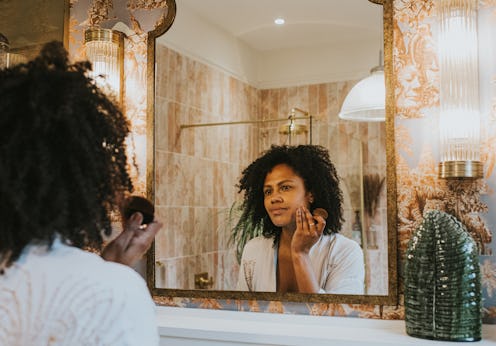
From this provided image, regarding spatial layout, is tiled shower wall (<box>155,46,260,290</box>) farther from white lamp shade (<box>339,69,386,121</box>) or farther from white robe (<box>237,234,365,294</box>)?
white lamp shade (<box>339,69,386,121</box>)

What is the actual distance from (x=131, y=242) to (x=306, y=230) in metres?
0.53

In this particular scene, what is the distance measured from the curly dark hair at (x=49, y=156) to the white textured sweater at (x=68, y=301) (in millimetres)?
29

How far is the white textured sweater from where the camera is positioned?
0.78 m

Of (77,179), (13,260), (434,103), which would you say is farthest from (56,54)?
(434,103)

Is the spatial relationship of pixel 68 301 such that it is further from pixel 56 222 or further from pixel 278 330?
pixel 278 330

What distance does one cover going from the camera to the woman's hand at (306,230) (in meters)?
1.83

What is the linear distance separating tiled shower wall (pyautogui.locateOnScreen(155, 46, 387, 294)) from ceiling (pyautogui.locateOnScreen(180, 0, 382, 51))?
151 mm

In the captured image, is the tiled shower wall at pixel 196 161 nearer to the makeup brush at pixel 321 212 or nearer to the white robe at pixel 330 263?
the white robe at pixel 330 263

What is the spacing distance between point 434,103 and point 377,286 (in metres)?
0.56

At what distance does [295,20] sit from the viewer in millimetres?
1937

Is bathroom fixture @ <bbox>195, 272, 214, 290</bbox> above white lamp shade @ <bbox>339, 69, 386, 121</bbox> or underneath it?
underneath

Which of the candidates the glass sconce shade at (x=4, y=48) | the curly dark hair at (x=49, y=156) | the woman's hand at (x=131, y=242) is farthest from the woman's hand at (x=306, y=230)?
the glass sconce shade at (x=4, y=48)

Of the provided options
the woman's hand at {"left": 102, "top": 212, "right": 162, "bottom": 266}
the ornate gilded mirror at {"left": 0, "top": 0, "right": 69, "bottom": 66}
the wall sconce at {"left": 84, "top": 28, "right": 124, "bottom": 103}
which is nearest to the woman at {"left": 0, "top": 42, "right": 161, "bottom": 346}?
the woman's hand at {"left": 102, "top": 212, "right": 162, "bottom": 266}

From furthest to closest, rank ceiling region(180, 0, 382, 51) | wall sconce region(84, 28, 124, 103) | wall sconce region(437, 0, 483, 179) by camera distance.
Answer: wall sconce region(84, 28, 124, 103) → ceiling region(180, 0, 382, 51) → wall sconce region(437, 0, 483, 179)
